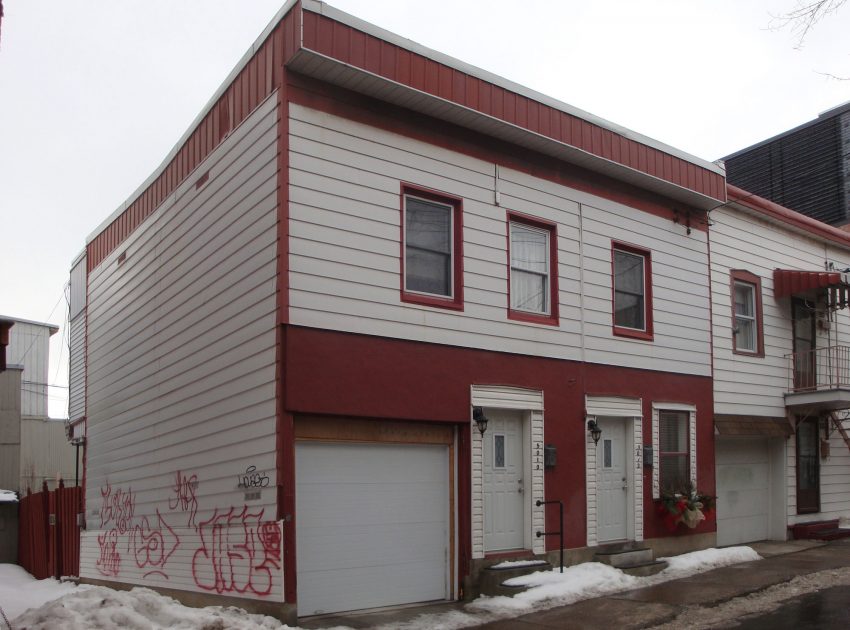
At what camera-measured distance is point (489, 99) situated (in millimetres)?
12711

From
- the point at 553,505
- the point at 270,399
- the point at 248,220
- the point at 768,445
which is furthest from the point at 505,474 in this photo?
the point at 768,445

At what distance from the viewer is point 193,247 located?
1362 centimetres

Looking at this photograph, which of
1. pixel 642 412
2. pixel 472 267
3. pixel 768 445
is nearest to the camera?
pixel 472 267

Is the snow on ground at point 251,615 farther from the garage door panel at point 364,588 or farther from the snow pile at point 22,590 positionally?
the garage door panel at point 364,588

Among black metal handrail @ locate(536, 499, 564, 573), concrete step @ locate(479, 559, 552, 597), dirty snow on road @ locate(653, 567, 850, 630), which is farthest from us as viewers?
black metal handrail @ locate(536, 499, 564, 573)

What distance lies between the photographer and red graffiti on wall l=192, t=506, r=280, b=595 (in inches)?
403

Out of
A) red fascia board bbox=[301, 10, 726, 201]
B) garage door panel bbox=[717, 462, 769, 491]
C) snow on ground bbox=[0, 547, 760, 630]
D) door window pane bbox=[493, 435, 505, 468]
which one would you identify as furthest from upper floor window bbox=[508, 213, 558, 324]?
garage door panel bbox=[717, 462, 769, 491]

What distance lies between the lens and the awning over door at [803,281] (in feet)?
59.1

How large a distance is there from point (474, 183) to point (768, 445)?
31.1ft

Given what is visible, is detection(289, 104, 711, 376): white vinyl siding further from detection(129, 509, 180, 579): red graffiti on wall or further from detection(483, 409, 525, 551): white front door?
detection(129, 509, 180, 579): red graffiti on wall

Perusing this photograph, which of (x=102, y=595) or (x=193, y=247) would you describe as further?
(x=193, y=247)

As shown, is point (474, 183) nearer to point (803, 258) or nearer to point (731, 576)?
point (731, 576)

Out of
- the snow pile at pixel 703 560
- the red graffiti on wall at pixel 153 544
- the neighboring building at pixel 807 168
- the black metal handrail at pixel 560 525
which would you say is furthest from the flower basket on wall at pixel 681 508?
the neighboring building at pixel 807 168

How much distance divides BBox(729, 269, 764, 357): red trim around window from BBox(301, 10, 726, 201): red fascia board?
1.85 m
